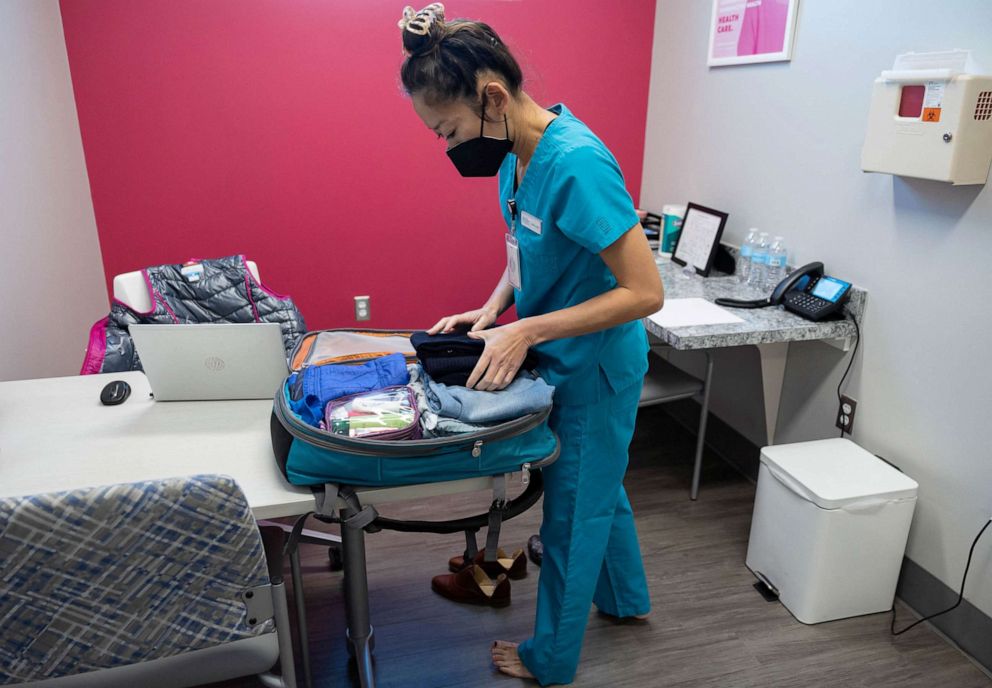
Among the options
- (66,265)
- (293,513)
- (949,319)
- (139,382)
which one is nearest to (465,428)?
(293,513)

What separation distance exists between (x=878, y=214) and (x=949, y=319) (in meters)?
0.38

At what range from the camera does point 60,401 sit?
165 centimetres

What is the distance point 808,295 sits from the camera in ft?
7.47

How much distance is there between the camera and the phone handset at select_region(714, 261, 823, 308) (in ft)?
7.54

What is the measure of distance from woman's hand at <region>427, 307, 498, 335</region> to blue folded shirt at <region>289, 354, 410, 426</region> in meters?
0.17

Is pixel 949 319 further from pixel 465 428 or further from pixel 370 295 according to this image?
pixel 370 295

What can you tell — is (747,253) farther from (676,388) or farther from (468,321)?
(468,321)

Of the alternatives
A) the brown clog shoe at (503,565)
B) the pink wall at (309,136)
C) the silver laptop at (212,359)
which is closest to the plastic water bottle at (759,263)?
the pink wall at (309,136)

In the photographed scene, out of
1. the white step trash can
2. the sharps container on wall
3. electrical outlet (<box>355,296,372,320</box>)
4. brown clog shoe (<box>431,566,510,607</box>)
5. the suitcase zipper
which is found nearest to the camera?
the suitcase zipper

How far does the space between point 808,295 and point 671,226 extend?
2.85ft

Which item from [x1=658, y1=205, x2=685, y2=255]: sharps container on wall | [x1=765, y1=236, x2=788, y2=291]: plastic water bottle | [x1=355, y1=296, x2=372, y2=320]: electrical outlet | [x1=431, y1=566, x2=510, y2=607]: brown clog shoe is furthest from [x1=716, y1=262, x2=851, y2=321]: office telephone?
[x1=355, y1=296, x2=372, y2=320]: electrical outlet

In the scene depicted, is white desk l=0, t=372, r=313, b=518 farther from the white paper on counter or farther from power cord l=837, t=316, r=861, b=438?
power cord l=837, t=316, r=861, b=438

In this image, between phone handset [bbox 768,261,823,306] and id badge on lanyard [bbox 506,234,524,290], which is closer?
id badge on lanyard [bbox 506,234,524,290]

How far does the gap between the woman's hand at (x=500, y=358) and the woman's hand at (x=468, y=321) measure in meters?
0.21
